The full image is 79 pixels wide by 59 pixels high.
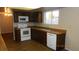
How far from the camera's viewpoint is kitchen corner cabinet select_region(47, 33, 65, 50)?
1006mm

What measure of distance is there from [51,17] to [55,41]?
12.6 inches

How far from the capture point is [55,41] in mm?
1057

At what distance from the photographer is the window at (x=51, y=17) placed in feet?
3.12

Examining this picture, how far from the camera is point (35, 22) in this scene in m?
1.08

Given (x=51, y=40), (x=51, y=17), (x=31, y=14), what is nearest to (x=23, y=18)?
(x=31, y=14)

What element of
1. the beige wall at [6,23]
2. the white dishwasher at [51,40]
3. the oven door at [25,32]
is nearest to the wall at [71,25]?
the white dishwasher at [51,40]

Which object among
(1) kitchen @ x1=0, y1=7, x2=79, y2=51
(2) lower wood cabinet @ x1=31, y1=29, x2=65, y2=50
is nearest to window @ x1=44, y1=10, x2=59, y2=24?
(1) kitchen @ x1=0, y1=7, x2=79, y2=51

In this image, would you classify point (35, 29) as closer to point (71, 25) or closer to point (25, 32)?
point (25, 32)

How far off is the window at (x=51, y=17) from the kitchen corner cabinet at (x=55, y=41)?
17 centimetres
